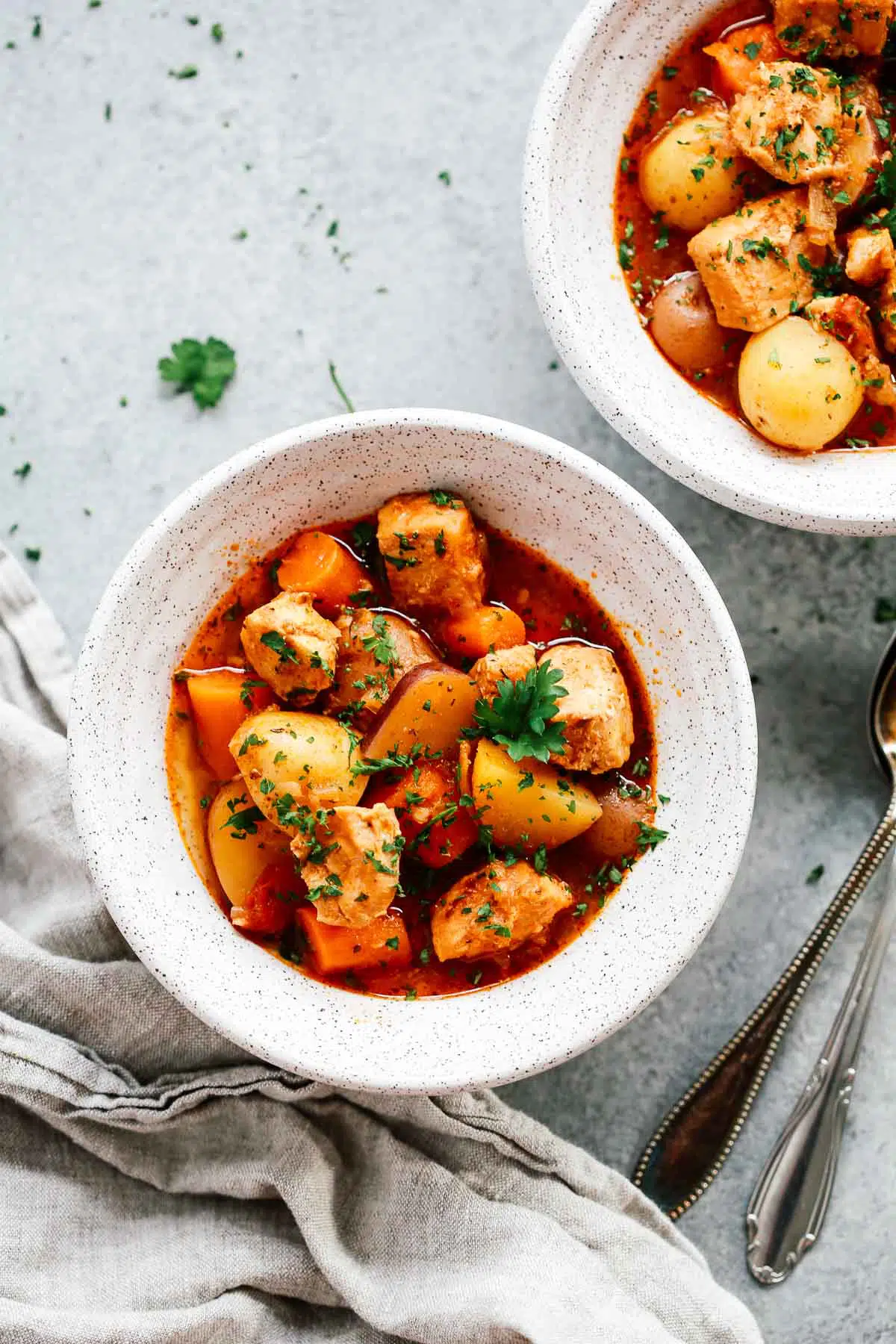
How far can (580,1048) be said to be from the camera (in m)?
2.34

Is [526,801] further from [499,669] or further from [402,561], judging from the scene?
[402,561]

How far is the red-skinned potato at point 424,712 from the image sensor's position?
7.95 ft

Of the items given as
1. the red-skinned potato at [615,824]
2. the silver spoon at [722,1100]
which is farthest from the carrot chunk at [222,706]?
the silver spoon at [722,1100]

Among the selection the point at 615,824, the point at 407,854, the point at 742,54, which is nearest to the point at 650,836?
the point at 615,824

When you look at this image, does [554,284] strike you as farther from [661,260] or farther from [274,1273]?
[274,1273]

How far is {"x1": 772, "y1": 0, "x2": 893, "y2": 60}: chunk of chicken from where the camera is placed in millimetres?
2666

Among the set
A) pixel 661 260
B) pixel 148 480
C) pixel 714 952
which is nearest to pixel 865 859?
pixel 714 952

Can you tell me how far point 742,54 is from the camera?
280cm

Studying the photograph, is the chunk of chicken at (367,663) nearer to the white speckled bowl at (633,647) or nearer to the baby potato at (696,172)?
the white speckled bowl at (633,647)

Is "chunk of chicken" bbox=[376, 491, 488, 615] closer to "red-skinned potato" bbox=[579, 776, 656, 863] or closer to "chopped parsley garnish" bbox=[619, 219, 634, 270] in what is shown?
"red-skinned potato" bbox=[579, 776, 656, 863]

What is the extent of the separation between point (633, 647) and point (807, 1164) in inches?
53.2

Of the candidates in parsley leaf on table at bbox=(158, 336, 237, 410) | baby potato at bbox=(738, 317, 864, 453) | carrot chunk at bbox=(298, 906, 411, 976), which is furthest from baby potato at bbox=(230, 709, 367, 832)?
baby potato at bbox=(738, 317, 864, 453)

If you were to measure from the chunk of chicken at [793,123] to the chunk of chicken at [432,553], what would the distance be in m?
0.98

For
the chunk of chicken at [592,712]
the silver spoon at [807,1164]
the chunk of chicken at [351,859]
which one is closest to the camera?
the chunk of chicken at [351,859]
